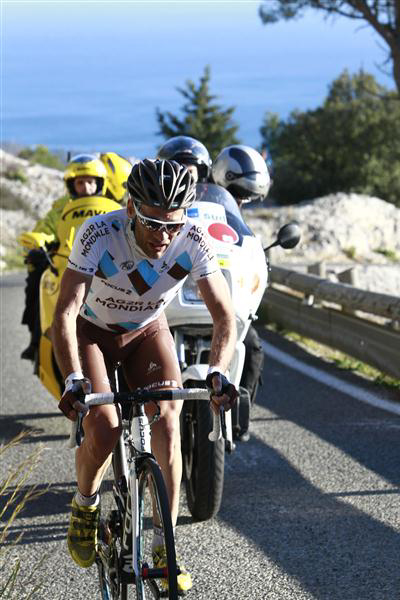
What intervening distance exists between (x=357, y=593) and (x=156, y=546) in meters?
1.09

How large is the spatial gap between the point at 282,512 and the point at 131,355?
5.39 feet

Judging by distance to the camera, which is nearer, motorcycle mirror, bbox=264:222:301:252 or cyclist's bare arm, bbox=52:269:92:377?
cyclist's bare arm, bbox=52:269:92:377

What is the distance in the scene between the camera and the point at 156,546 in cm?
424

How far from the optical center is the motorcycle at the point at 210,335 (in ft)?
19.7

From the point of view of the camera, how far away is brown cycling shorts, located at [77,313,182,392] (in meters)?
4.84

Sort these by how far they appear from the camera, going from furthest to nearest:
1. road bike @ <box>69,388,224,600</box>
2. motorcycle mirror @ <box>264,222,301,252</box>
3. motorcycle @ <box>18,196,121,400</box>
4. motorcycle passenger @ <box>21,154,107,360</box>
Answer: motorcycle passenger @ <box>21,154,107,360</box> < motorcycle @ <box>18,196,121,400</box> < motorcycle mirror @ <box>264,222,301,252</box> < road bike @ <box>69,388,224,600</box>

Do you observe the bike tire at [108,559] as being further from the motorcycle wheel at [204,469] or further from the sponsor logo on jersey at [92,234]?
the motorcycle wheel at [204,469]

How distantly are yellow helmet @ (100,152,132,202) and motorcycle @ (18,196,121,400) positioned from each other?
3.19 feet

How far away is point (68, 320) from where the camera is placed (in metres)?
4.49

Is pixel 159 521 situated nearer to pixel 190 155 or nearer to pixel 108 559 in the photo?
pixel 108 559

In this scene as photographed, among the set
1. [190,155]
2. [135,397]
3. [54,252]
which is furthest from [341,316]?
[135,397]

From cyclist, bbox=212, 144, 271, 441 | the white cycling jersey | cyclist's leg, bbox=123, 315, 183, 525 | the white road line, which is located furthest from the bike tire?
the white road line

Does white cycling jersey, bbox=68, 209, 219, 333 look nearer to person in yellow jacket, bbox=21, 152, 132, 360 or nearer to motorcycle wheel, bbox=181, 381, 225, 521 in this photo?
motorcycle wheel, bbox=181, 381, 225, 521

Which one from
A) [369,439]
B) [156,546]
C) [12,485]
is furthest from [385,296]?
[156,546]
